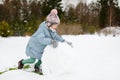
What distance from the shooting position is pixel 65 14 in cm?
2572

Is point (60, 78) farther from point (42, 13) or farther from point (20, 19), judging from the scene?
point (42, 13)

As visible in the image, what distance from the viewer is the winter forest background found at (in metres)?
19.1

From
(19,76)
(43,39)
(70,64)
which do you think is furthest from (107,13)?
(19,76)

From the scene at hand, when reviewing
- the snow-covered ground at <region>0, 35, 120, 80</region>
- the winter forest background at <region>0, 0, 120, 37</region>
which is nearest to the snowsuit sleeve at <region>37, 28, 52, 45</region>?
the snow-covered ground at <region>0, 35, 120, 80</region>

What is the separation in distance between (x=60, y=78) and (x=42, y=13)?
62.5 feet

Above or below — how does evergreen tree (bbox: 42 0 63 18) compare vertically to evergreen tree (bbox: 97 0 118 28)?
above

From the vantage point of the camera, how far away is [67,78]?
551cm

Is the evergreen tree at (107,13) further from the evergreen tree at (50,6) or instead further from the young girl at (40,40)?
the young girl at (40,40)

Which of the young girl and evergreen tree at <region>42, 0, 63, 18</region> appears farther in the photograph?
evergreen tree at <region>42, 0, 63, 18</region>

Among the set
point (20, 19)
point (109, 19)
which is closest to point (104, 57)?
point (20, 19)

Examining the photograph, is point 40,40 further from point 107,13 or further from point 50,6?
point 107,13

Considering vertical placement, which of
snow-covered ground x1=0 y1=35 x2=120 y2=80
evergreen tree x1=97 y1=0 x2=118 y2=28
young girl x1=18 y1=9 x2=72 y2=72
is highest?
young girl x1=18 y1=9 x2=72 y2=72

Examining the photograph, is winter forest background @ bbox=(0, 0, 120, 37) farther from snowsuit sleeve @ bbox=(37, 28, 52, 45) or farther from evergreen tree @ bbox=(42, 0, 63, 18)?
snowsuit sleeve @ bbox=(37, 28, 52, 45)

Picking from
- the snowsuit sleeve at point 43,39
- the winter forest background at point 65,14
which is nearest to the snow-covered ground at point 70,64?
the snowsuit sleeve at point 43,39
